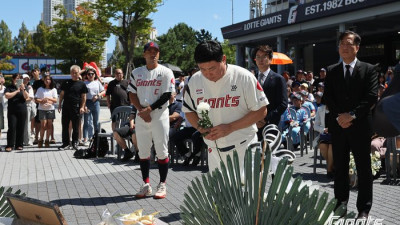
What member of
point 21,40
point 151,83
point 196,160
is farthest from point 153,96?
point 21,40

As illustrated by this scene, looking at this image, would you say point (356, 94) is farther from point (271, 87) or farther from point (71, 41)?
point (71, 41)

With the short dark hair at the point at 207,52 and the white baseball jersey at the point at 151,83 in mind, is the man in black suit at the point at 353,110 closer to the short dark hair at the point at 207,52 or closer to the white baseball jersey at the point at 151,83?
the short dark hair at the point at 207,52

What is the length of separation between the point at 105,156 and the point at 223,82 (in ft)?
25.8

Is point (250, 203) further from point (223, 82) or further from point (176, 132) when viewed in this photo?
point (176, 132)

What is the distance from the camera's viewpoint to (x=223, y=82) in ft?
13.4

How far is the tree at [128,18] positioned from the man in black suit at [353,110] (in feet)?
95.9

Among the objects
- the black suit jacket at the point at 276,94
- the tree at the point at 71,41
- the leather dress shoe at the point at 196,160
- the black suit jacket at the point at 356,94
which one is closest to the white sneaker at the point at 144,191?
the black suit jacket at the point at 276,94

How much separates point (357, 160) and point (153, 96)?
2.83 m

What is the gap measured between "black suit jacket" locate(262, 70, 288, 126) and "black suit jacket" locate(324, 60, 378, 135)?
0.51 m

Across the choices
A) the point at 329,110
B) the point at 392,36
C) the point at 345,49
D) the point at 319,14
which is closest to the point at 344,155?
the point at 329,110

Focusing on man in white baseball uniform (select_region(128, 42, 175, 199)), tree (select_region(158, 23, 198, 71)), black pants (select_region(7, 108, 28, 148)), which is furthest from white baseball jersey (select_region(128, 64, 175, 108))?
tree (select_region(158, 23, 198, 71))

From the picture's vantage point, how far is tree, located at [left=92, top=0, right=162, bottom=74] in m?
33.9

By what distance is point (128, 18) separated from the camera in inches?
1363

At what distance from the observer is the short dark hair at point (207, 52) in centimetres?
372
